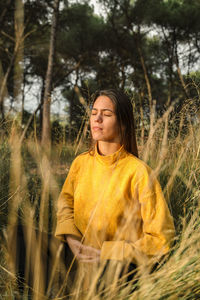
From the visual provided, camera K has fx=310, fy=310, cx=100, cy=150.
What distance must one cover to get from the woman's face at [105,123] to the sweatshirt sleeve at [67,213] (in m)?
0.24

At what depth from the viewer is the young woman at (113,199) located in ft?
3.45

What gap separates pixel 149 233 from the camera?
107 centimetres

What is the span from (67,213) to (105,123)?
424mm

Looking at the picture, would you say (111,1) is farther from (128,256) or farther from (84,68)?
(128,256)

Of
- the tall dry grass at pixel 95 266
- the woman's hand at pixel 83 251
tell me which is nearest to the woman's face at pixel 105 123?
the tall dry grass at pixel 95 266

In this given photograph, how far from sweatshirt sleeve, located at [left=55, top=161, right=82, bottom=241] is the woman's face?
0.79 feet

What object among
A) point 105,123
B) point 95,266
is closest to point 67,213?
point 95,266

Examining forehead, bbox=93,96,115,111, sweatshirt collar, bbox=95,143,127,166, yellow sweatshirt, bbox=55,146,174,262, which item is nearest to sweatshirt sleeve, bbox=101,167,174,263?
yellow sweatshirt, bbox=55,146,174,262

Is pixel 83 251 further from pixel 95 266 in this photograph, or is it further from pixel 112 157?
pixel 112 157

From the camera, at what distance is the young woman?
41.4 inches

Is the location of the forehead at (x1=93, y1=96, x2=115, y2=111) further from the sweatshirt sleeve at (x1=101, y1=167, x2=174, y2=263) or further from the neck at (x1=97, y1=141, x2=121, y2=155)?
the sweatshirt sleeve at (x1=101, y1=167, x2=174, y2=263)

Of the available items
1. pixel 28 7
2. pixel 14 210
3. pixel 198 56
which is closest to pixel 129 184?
pixel 14 210

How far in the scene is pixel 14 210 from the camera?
2070mm

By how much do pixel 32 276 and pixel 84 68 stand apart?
371 inches
